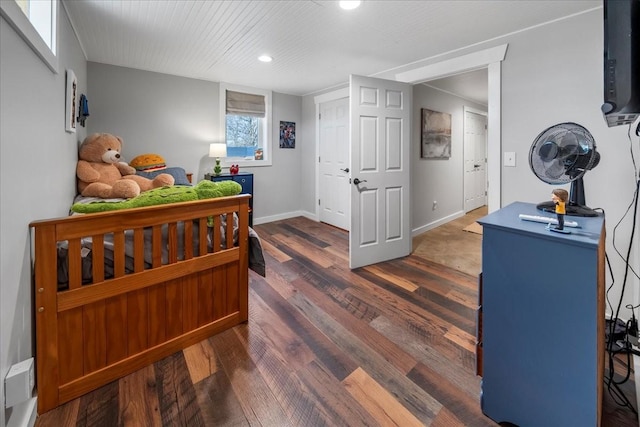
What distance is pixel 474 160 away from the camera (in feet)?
18.7

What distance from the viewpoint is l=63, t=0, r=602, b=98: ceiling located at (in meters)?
2.07

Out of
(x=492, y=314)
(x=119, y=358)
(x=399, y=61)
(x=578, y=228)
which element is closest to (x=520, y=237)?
(x=578, y=228)

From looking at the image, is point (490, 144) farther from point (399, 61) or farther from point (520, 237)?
point (520, 237)

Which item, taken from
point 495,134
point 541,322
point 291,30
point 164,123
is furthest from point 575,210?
point 164,123

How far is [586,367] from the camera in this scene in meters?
1.00

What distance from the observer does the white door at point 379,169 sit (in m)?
2.92

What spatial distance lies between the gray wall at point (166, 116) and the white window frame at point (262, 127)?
0.23ft

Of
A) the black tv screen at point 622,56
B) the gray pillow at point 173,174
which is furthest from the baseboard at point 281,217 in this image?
the black tv screen at point 622,56

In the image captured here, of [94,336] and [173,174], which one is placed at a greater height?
A: [173,174]

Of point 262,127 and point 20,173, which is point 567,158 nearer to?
point 20,173

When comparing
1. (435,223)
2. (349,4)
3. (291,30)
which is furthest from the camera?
(435,223)

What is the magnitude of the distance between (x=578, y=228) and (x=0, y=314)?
2026 mm

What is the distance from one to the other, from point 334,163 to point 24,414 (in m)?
4.14

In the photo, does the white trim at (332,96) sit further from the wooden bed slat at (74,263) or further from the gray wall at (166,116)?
the wooden bed slat at (74,263)
